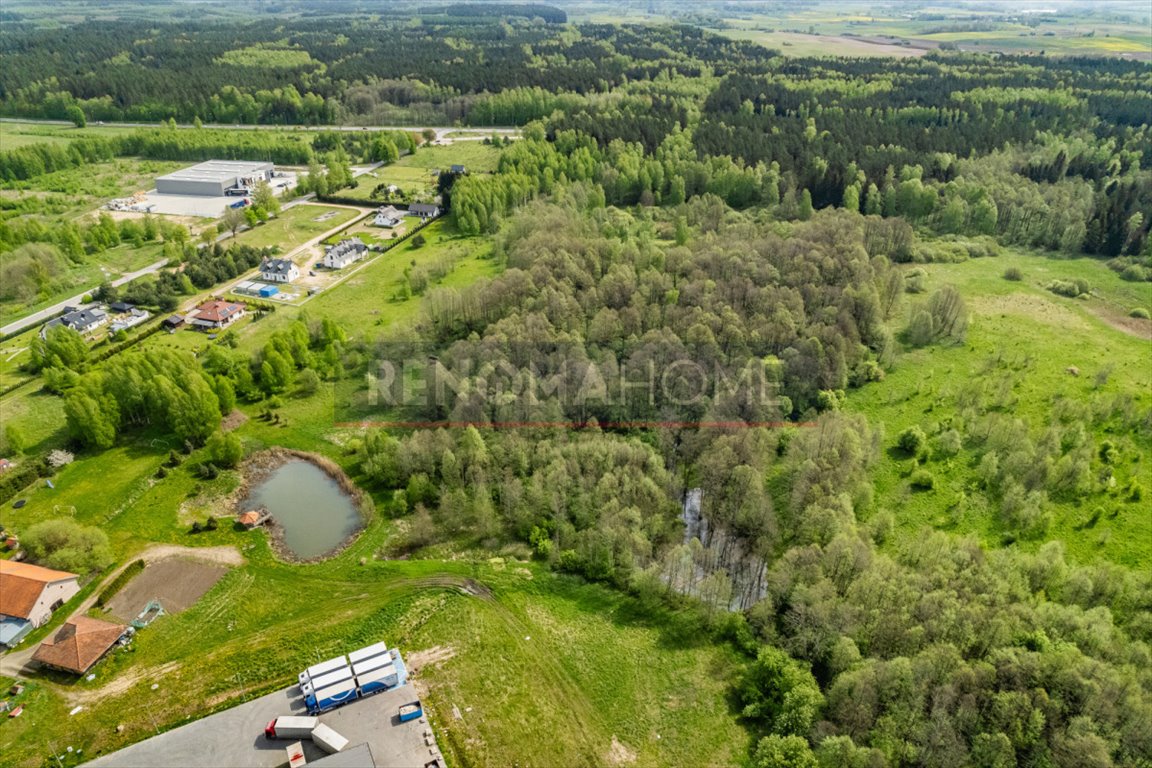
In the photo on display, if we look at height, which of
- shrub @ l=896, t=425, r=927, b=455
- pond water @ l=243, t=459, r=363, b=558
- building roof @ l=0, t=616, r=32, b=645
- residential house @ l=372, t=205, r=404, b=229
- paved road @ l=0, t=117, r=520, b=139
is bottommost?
pond water @ l=243, t=459, r=363, b=558

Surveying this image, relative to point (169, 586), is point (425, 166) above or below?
above

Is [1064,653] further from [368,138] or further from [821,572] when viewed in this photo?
[368,138]

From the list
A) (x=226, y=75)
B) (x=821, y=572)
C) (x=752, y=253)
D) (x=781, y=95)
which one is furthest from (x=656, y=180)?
(x=226, y=75)

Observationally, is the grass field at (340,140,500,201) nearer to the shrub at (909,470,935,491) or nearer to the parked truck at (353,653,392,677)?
the shrub at (909,470,935,491)

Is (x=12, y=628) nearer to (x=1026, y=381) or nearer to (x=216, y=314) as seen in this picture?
(x=216, y=314)

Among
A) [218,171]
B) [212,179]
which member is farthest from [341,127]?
[212,179]

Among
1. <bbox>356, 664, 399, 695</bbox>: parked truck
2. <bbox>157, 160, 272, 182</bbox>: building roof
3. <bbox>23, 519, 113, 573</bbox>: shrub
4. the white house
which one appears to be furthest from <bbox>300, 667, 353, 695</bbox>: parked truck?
<bbox>157, 160, 272, 182</bbox>: building roof
